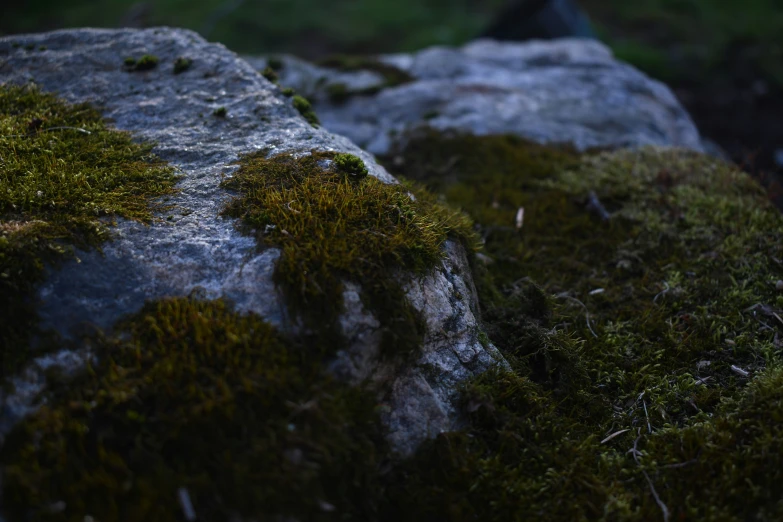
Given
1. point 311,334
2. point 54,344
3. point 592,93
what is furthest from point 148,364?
point 592,93

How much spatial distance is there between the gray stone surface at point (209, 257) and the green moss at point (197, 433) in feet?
0.68

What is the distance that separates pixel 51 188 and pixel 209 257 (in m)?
1.49

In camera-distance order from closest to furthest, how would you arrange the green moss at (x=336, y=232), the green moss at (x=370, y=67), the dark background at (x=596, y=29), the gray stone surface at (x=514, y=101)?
the green moss at (x=336, y=232), the gray stone surface at (x=514, y=101), the green moss at (x=370, y=67), the dark background at (x=596, y=29)

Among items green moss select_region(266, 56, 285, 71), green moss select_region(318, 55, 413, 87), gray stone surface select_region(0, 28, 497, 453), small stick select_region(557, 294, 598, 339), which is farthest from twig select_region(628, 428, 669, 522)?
green moss select_region(266, 56, 285, 71)

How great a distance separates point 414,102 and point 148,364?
745cm

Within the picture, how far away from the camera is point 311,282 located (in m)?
3.70

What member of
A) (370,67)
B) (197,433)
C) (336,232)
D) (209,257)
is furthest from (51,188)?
(370,67)

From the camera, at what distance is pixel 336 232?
404 centimetres

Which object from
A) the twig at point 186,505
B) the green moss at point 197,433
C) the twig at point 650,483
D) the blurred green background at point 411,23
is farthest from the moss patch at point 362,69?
the twig at point 186,505

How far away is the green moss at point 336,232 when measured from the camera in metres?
3.74

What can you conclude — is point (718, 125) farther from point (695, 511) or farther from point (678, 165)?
point (695, 511)

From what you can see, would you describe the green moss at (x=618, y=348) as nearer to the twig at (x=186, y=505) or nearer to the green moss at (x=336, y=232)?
the green moss at (x=336, y=232)

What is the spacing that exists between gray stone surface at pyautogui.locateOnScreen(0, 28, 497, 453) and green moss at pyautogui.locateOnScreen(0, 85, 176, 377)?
13cm

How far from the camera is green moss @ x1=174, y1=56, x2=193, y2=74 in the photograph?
6398 mm
